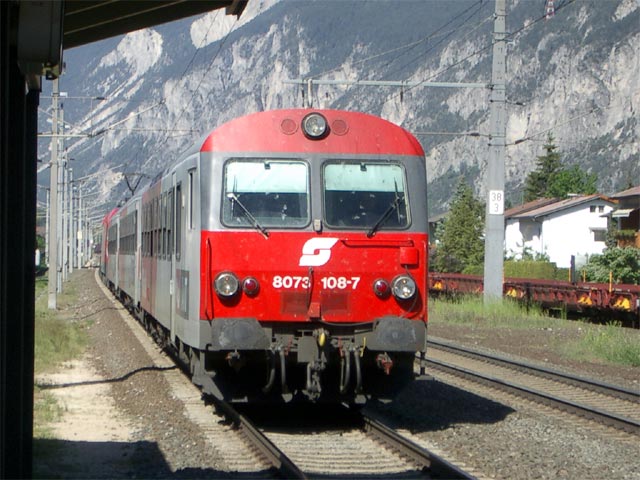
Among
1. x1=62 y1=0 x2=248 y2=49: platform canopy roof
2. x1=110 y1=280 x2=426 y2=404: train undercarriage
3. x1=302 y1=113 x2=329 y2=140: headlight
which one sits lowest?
x1=110 y1=280 x2=426 y2=404: train undercarriage

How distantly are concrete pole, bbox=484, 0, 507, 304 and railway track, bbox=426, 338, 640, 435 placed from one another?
859 centimetres

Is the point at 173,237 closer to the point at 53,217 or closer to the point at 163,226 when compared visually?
the point at 163,226

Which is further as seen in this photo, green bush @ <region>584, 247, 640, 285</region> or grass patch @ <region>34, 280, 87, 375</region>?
green bush @ <region>584, 247, 640, 285</region>

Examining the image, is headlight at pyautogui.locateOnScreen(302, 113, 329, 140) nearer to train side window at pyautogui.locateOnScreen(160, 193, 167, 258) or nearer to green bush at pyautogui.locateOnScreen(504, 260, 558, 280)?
train side window at pyautogui.locateOnScreen(160, 193, 167, 258)

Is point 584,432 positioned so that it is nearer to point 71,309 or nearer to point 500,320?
point 500,320

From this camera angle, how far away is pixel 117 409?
38.3ft

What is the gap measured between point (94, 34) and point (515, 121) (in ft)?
588

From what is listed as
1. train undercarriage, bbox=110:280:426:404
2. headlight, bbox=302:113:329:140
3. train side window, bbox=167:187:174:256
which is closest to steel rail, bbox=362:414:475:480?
train undercarriage, bbox=110:280:426:404

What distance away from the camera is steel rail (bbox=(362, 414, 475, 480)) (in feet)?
25.2

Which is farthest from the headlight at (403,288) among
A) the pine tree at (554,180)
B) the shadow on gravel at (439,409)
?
the pine tree at (554,180)

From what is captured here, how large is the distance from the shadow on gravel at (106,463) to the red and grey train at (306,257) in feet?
3.50

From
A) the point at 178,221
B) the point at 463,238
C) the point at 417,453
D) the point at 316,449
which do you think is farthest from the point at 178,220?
the point at 463,238

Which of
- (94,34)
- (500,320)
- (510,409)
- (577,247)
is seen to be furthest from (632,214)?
(94,34)

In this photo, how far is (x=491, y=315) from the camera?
25.3 metres
